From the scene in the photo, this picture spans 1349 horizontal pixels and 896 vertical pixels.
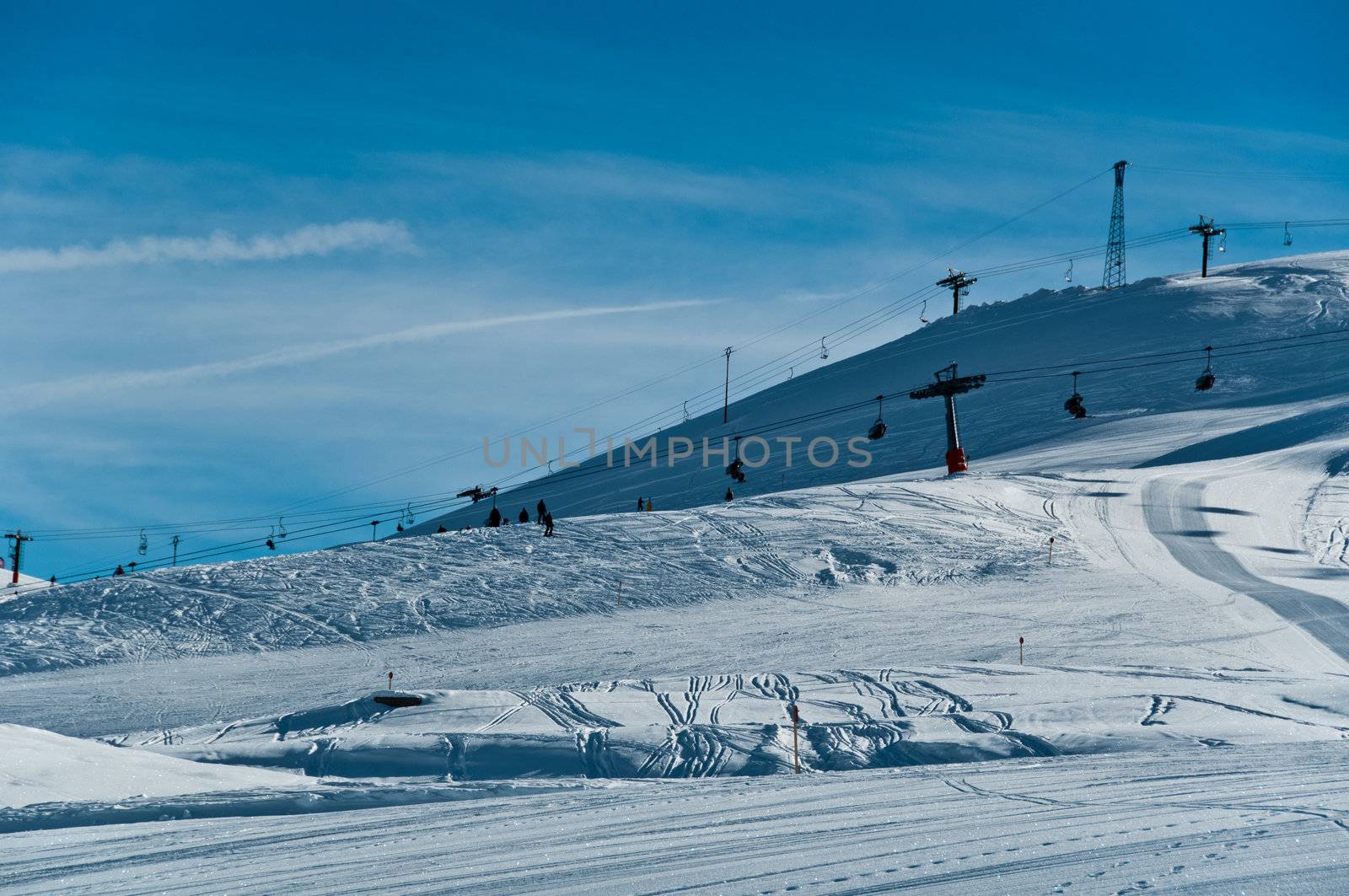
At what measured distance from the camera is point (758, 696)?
697 inches

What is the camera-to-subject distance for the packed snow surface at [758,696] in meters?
8.98

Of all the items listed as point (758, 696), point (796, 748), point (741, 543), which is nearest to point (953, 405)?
point (741, 543)

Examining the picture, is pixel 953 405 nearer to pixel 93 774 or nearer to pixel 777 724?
pixel 777 724

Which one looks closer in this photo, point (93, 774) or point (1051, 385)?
point (93, 774)

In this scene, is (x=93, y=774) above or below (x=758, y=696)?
below

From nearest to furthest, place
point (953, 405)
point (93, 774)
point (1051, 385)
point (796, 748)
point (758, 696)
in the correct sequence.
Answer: point (93, 774)
point (796, 748)
point (758, 696)
point (953, 405)
point (1051, 385)

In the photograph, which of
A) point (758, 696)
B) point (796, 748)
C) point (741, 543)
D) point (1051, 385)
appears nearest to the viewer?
point (796, 748)

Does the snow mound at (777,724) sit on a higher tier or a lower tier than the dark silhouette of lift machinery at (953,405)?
lower

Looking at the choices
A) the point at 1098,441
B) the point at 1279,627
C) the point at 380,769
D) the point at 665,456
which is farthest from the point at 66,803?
the point at 665,456

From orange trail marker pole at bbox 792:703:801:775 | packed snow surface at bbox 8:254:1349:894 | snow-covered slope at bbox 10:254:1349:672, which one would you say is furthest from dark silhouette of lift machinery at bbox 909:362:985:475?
orange trail marker pole at bbox 792:703:801:775

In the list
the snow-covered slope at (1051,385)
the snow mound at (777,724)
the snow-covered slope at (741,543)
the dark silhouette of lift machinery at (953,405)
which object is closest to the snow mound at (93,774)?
the snow mound at (777,724)

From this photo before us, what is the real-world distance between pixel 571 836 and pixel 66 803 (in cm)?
452

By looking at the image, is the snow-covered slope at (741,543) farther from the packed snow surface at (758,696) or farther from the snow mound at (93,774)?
the snow mound at (93,774)

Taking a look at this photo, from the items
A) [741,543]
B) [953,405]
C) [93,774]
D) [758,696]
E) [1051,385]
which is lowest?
[93,774]
